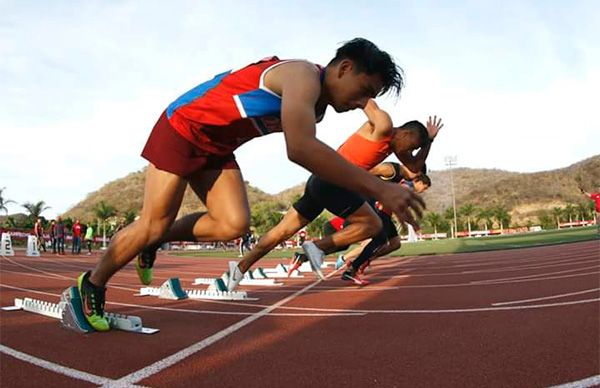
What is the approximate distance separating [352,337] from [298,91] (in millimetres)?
1525

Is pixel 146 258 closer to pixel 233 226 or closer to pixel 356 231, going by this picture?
pixel 233 226

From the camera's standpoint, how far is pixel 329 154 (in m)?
2.04

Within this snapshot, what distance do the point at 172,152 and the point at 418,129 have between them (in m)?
2.56

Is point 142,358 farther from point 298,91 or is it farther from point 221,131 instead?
point 298,91

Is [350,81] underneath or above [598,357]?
above

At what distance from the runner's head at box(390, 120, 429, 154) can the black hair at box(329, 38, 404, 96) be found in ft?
6.97

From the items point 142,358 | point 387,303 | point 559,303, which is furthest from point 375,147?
point 142,358

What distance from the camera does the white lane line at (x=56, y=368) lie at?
2124 millimetres

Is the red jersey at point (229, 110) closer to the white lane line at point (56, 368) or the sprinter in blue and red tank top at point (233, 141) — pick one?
the sprinter in blue and red tank top at point (233, 141)

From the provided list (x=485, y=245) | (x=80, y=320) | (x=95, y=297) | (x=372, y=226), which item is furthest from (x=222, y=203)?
(x=485, y=245)

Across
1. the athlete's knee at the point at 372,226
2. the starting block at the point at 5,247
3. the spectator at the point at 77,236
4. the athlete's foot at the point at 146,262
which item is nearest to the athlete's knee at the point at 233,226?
the athlete's foot at the point at 146,262

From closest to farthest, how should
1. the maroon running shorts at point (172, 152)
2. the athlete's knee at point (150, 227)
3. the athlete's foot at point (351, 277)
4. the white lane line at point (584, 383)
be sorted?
1. the white lane line at point (584, 383)
2. the maroon running shorts at point (172, 152)
3. the athlete's knee at point (150, 227)
4. the athlete's foot at point (351, 277)

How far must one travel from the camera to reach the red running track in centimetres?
210

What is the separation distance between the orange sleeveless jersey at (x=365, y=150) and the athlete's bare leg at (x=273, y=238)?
2.66 ft
